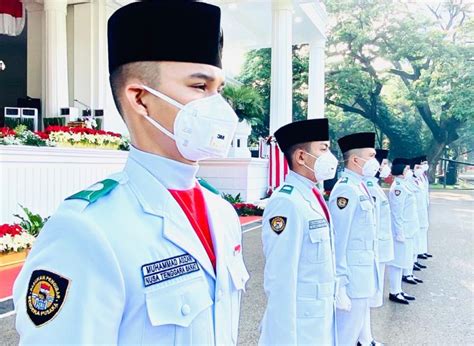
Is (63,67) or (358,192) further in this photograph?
(63,67)

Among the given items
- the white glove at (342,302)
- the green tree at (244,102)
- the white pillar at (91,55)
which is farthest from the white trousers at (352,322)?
the white pillar at (91,55)

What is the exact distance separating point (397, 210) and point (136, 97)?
4891mm

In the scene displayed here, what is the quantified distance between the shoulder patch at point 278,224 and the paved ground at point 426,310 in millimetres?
1377

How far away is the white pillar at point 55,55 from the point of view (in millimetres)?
11594

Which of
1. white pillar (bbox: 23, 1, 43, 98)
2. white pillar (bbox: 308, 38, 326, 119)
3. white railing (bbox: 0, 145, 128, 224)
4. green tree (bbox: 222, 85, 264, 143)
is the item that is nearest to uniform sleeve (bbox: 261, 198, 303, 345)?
white railing (bbox: 0, 145, 128, 224)

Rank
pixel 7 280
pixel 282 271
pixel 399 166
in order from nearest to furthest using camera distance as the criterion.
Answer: pixel 282 271 → pixel 7 280 → pixel 399 166

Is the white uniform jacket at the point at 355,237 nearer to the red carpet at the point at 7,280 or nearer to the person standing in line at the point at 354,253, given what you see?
the person standing in line at the point at 354,253

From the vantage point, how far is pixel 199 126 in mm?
1000

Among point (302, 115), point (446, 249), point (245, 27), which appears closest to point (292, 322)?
point (446, 249)

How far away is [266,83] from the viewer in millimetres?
24109

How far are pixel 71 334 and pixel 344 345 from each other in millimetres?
2622

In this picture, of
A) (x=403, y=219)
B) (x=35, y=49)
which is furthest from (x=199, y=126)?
(x=35, y=49)

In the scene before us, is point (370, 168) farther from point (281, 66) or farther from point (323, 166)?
point (281, 66)

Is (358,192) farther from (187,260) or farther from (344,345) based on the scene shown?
(187,260)
